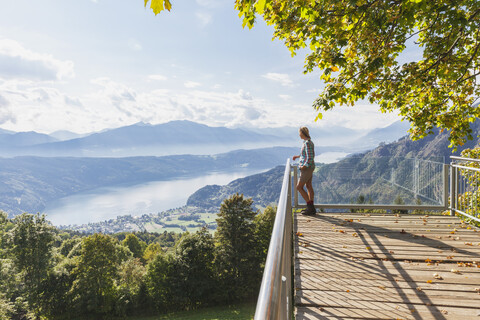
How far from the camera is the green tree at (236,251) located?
29.5 m

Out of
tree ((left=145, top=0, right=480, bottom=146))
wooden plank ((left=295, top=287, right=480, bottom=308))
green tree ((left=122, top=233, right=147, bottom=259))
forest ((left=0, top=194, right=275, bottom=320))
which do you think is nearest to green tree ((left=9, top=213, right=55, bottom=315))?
forest ((left=0, top=194, right=275, bottom=320))

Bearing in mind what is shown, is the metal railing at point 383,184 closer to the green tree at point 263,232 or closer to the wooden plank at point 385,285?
the wooden plank at point 385,285

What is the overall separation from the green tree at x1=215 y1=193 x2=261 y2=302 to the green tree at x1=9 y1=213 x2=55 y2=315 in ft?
55.4

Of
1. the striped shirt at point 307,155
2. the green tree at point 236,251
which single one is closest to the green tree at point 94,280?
the green tree at point 236,251

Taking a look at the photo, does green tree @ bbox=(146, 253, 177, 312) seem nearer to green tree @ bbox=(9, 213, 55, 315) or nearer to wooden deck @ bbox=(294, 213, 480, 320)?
green tree @ bbox=(9, 213, 55, 315)

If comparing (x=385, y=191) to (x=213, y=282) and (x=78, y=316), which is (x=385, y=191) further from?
(x=78, y=316)

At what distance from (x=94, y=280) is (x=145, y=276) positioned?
493cm

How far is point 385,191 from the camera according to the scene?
7711mm

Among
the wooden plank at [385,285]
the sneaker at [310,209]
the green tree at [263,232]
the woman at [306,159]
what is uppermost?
the woman at [306,159]

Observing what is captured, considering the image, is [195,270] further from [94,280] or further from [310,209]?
[310,209]

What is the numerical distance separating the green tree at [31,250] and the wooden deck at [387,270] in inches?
1239

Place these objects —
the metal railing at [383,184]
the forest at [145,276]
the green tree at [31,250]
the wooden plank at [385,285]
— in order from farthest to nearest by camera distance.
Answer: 1. the forest at [145,276]
2. the green tree at [31,250]
3. the metal railing at [383,184]
4. the wooden plank at [385,285]

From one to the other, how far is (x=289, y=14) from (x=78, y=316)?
36188 millimetres

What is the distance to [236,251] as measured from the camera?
2966 cm
